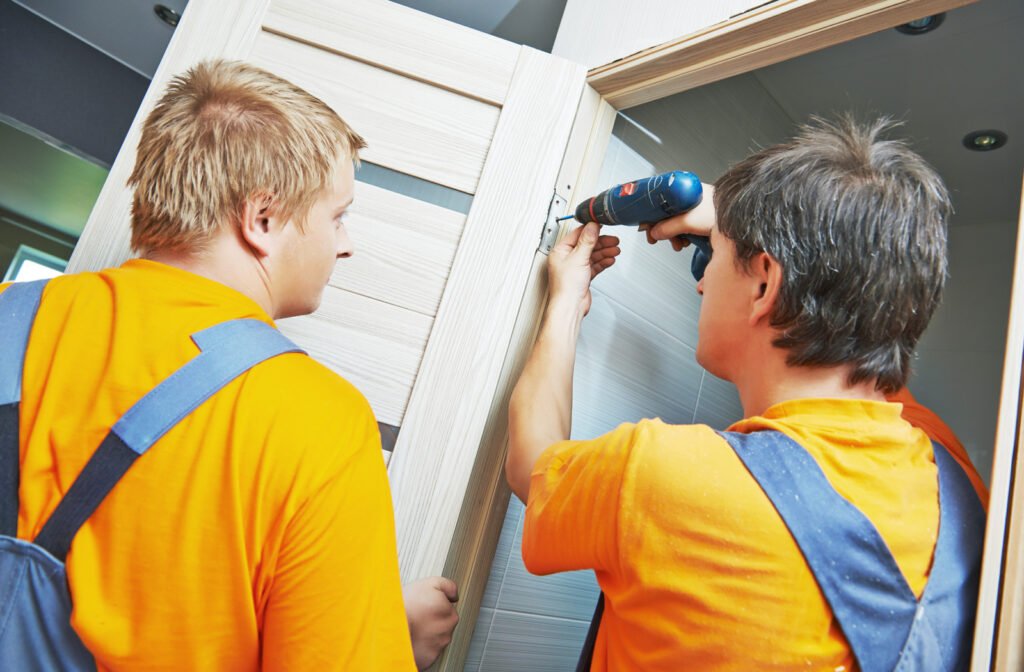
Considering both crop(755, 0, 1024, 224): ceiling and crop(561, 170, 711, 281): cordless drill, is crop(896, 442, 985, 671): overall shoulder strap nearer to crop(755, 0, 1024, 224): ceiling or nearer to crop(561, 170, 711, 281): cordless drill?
crop(561, 170, 711, 281): cordless drill

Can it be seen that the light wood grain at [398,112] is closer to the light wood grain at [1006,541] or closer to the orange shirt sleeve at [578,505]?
the orange shirt sleeve at [578,505]

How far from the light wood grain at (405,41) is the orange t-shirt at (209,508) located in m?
0.70

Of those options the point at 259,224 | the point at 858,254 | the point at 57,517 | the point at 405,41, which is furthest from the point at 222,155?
the point at 858,254

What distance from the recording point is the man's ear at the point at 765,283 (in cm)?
82

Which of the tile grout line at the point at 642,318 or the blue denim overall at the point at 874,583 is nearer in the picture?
the blue denim overall at the point at 874,583

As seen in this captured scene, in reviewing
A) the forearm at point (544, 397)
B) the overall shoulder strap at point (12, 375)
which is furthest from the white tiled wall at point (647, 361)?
the overall shoulder strap at point (12, 375)

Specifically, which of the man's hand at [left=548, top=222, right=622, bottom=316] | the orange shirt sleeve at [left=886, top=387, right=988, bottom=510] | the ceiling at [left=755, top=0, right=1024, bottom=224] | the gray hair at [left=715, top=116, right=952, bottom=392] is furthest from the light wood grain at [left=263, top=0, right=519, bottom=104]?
the ceiling at [left=755, top=0, right=1024, bottom=224]

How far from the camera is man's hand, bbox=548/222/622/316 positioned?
1.17 meters

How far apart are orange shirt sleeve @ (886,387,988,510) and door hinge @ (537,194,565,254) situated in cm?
59

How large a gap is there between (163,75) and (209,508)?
2.86ft

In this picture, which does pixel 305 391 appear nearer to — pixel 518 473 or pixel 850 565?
pixel 518 473

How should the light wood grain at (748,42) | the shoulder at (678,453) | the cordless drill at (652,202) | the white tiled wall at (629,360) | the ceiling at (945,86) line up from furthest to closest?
1. the ceiling at (945,86)
2. the white tiled wall at (629,360)
3. the cordless drill at (652,202)
4. the light wood grain at (748,42)
5. the shoulder at (678,453)

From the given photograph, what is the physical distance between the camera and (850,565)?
24.6 inches

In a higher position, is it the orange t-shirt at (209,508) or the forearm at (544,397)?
the forearm at (544,397)
